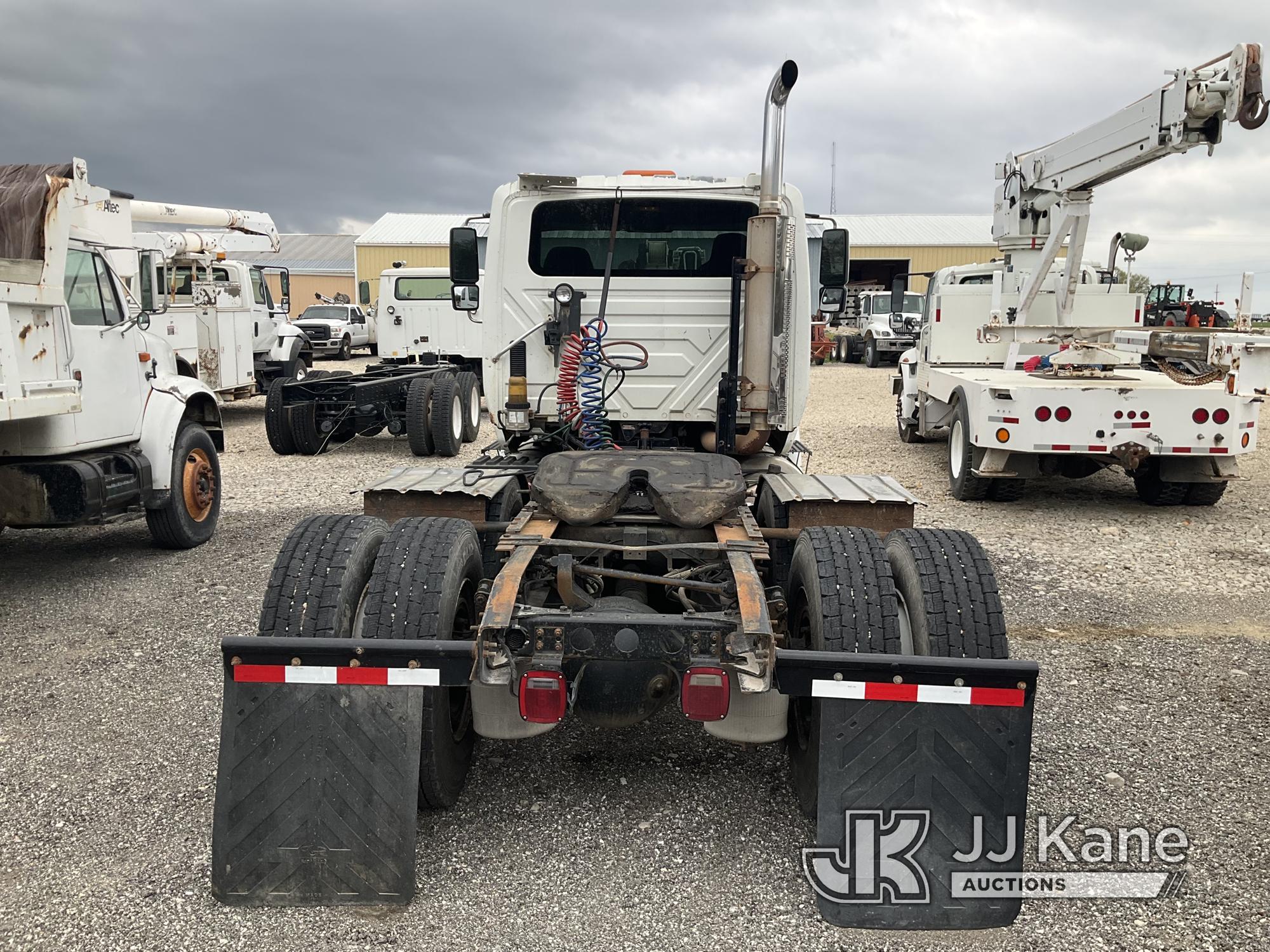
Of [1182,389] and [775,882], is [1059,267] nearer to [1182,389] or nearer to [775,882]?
[1182,389]

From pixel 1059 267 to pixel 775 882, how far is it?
30.9 feet

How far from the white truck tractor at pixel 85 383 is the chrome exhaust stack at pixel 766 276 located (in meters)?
3.84

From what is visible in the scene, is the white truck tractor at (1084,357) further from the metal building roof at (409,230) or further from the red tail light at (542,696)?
the metal building roof at (409,230)

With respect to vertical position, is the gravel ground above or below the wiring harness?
below

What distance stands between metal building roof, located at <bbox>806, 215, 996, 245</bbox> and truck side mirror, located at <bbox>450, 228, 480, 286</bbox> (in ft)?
124

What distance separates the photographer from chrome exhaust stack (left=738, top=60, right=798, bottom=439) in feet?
14.2

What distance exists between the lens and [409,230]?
4131 cm

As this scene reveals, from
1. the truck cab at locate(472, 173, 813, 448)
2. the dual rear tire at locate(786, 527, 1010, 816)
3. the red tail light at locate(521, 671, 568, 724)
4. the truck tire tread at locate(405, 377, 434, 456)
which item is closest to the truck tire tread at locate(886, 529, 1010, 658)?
the dual rear tire at locate(786, 527, 1010, 816)

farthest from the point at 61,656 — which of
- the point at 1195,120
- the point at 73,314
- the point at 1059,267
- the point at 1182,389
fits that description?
the point at 1059,267

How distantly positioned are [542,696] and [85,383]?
15.5 ft

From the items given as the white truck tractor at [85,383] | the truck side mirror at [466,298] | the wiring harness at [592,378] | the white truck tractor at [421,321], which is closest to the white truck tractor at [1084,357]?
the wiring harness at [592,378]

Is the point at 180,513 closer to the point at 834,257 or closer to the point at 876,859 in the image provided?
the point at 834,257

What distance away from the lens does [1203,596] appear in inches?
238

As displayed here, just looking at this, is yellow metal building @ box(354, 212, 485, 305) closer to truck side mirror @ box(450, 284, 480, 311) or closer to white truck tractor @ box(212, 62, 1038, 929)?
truck side mirror @ box(450, 284, 480, 311)
